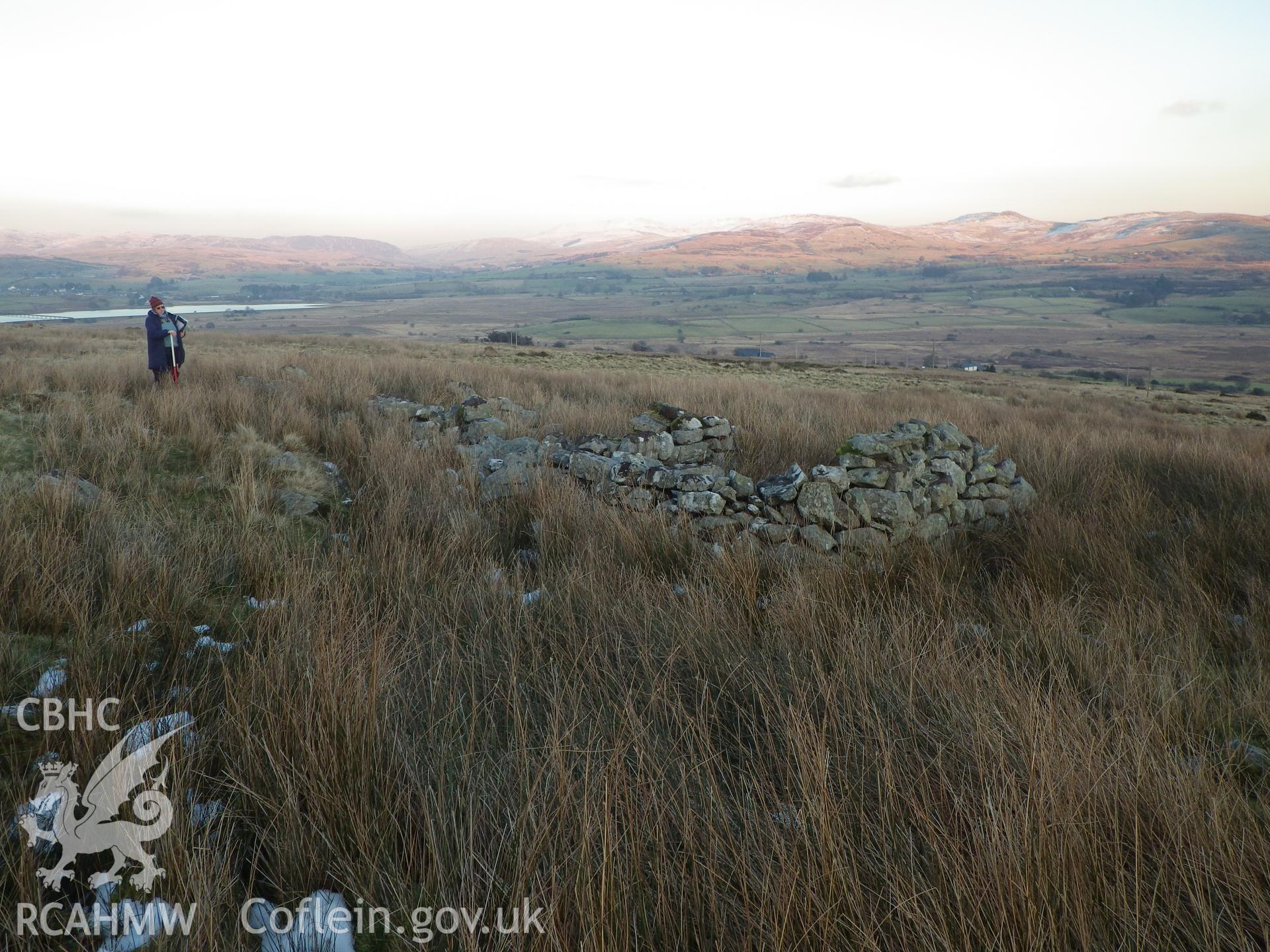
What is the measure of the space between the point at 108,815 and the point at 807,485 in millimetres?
4604

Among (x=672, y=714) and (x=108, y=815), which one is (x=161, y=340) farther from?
(x=672, y=714)

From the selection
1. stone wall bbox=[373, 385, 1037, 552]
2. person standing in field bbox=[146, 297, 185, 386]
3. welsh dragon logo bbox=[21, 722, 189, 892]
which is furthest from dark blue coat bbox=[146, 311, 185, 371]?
welsh dragon logo bbox=[21, 722, 189, 892]

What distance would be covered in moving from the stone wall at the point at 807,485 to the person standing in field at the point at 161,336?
4.66 meters

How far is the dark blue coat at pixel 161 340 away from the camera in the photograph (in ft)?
30.6

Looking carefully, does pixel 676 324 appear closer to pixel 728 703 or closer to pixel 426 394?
pixel 426 394

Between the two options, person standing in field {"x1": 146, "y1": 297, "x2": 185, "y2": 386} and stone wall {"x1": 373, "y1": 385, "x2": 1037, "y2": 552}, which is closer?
stone wall {"x1": 373, "y1": 385, "x2": 1037, "y2": 552}

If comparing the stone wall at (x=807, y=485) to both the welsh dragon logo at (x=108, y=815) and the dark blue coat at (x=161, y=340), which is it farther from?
the dark blue coat at (x=161, y=340)

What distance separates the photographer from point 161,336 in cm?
936

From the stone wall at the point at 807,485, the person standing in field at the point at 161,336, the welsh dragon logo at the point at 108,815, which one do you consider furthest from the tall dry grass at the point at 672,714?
the person standing in field at the point at 161,336

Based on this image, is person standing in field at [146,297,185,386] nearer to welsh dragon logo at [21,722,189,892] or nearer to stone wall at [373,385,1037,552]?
stone wall at [373,385,1037,552]

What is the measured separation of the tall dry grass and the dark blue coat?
4.78 meters

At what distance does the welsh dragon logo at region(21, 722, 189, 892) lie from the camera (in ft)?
5.44

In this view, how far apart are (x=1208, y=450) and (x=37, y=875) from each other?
11.0m

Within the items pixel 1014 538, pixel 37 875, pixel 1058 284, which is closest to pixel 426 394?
pixel 1014 538
